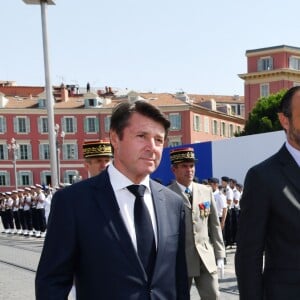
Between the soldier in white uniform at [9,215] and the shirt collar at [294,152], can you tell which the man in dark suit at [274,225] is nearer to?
the shirt collar at [294,152]

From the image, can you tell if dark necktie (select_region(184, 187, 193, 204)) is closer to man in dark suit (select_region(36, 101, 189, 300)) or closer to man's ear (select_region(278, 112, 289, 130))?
man's ear (select_region(278, 112, 289, 130))

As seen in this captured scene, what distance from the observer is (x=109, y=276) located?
232cm

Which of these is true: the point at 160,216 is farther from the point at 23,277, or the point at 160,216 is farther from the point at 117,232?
the point at 23,277

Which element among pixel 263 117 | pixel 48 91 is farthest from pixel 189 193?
pixel 263 117

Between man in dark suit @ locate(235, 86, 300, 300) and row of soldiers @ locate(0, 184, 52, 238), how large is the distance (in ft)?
53.7

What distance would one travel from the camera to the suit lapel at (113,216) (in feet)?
7.68

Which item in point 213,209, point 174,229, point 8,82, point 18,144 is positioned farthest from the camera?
point 8,82

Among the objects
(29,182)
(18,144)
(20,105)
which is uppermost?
(20,105)

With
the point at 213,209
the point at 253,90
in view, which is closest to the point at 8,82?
the point at 253,90

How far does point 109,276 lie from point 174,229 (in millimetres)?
412

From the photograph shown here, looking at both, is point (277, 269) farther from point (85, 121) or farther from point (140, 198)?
point (85, 121)

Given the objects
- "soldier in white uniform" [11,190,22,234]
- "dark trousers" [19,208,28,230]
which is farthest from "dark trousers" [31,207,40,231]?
"soldier in white uniform" [11,190,22,234]

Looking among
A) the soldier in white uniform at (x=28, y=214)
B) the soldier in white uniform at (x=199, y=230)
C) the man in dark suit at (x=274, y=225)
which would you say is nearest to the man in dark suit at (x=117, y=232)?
the man in dark suit at (x=274, y=225)

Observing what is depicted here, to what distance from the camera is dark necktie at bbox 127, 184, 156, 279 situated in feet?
7.84
